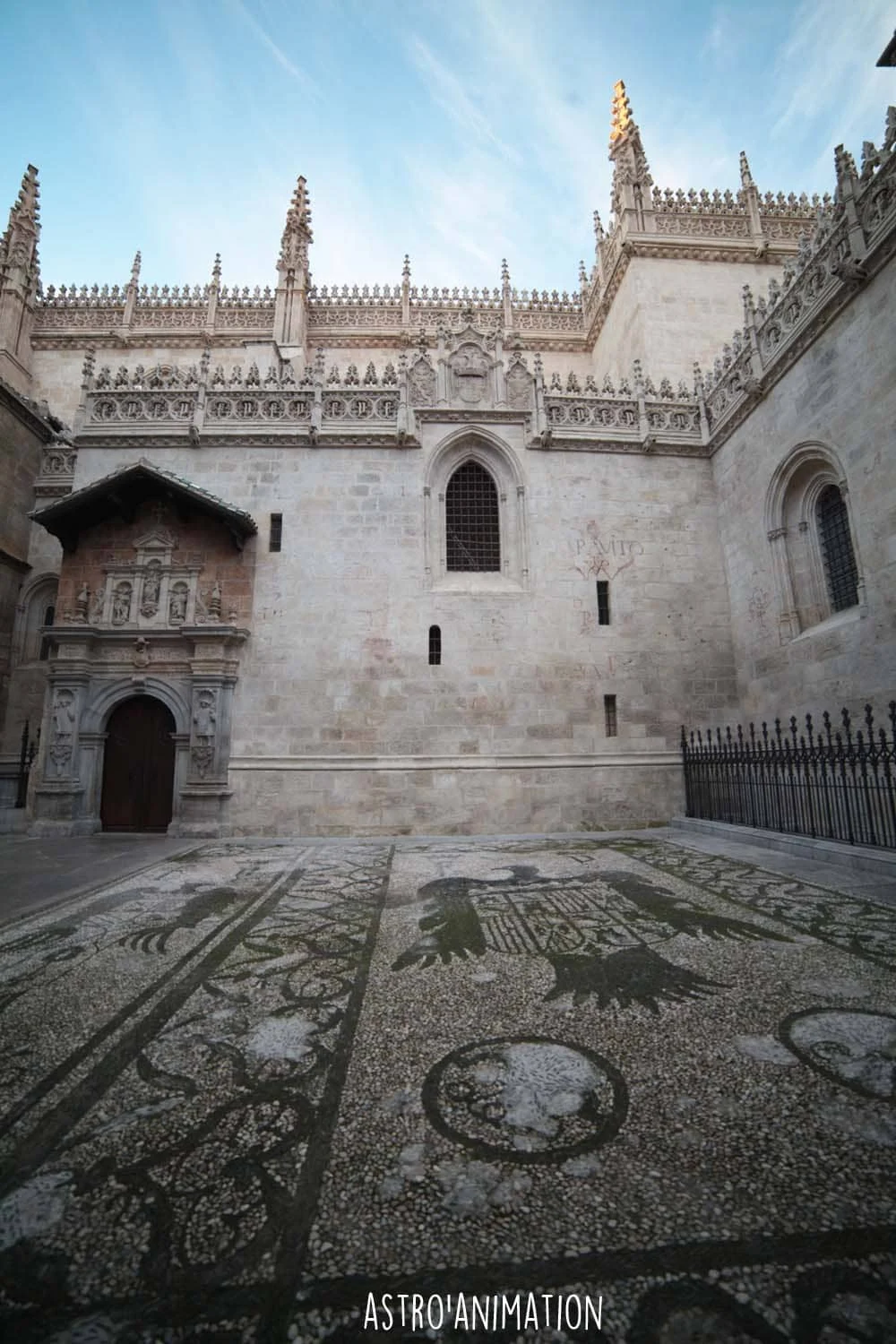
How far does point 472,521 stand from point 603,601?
345 cm

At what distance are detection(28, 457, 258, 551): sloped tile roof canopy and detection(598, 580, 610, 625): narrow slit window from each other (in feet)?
24.7

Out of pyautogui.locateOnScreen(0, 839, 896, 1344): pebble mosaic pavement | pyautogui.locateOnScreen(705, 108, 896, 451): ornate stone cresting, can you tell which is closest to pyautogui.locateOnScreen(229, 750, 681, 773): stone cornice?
pyautogui.locateOnScreen(0, 839, 896, 1344): pebble mosaic pavement

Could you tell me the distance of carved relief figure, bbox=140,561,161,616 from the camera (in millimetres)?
11516

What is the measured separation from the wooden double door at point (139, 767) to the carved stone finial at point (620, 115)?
23.2 meters

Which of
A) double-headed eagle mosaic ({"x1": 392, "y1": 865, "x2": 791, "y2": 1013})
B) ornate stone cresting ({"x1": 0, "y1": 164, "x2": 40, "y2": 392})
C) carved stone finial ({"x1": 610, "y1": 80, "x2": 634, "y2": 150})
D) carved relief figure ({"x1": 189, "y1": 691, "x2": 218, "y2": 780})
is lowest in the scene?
double-headed eagle mosaic ({"x1": 392, "y1": 865, "x2": 791, "y2": 1013})

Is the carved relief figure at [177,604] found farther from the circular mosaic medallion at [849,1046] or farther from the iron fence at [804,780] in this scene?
the circular mosaic medallion at [849,1046]

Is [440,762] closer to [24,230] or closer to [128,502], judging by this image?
[128,502]

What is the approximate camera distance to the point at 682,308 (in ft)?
54.8

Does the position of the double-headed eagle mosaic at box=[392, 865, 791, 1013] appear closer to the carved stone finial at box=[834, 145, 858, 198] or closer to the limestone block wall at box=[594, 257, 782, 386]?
the carved stone finial at box=[834, 145, 858, 198]

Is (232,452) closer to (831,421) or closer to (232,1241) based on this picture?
(831,421)

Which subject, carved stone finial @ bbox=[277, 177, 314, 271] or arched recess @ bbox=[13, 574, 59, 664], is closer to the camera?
arched recess @ bbox=[13, 574, 59, 664]

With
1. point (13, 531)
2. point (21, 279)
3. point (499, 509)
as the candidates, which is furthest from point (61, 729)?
point (21, 279)

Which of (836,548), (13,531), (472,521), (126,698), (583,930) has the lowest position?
(583,930)

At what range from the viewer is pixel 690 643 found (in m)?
12.1
